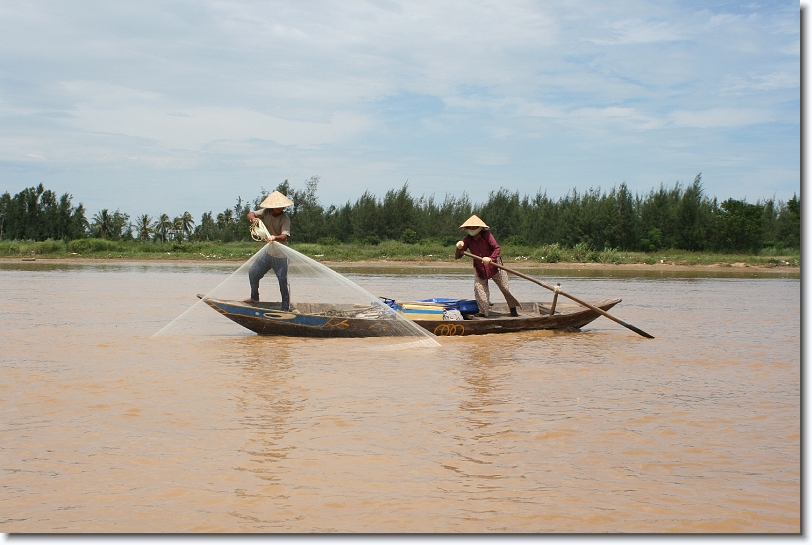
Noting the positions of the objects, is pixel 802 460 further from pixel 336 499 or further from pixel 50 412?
pixel 50 412

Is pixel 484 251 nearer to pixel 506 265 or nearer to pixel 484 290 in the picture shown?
pixel 484 290

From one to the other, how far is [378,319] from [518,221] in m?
36.8

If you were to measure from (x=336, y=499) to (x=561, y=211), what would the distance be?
41585 mm

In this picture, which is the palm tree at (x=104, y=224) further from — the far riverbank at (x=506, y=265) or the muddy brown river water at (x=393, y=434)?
the muddy brown river water at (x=393, y=434)

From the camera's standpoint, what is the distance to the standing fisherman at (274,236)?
8633mm

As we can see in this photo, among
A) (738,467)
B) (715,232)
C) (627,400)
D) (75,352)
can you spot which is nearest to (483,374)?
(627,400)

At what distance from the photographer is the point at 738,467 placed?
421cm

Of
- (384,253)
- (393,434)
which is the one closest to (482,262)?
(393,434)

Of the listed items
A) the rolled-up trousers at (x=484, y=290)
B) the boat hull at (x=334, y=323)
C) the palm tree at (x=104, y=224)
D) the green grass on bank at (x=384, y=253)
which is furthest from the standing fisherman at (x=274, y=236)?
the palm tree at (x=104, y=224)

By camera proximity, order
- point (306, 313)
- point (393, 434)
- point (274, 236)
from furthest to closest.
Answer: point (306, 313) → point (274, 236) → point (393, 434)

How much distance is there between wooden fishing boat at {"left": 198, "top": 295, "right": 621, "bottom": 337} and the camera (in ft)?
29.2

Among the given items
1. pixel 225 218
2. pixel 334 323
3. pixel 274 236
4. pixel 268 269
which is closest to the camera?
pixel 274 236

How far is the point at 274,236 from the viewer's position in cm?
855

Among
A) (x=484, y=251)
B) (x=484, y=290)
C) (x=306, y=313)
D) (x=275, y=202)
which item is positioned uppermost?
(x=275, y=202)
